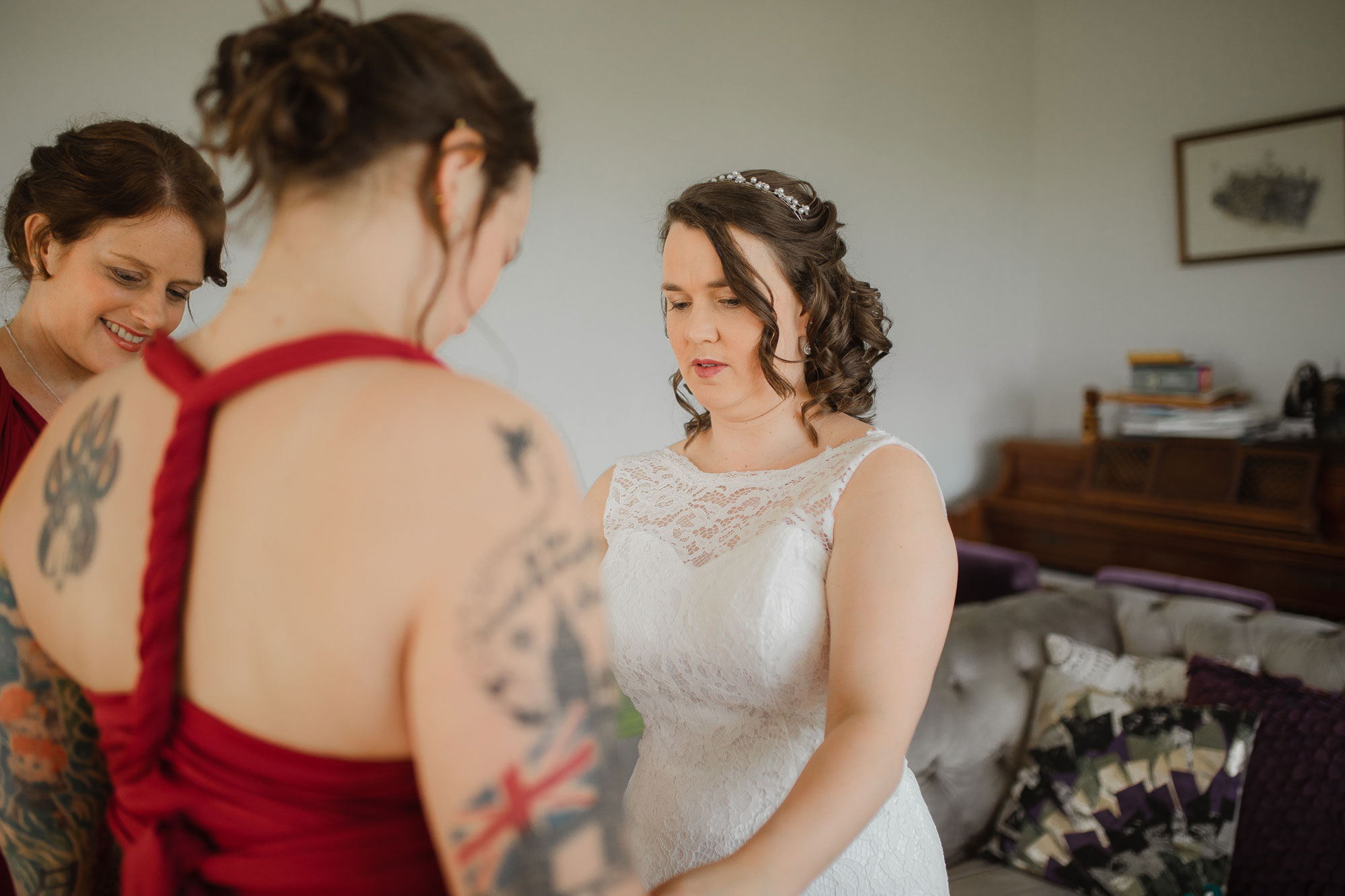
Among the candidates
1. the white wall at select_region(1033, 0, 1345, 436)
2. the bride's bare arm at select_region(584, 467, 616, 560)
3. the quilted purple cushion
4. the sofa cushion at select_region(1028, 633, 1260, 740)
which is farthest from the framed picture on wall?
the bride's bare arm at select_region(584, 467, 616, 560)

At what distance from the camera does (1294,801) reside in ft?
6.06

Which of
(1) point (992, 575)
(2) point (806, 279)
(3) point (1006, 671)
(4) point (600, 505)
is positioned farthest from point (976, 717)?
(2) point (806, 279)

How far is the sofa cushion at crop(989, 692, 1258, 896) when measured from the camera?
75.0 inches

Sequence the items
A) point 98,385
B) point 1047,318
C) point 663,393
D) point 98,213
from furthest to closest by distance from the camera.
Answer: point 1047,318, point 663,393, point 98,213, point 98,385

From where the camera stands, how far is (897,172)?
4172 millimetres

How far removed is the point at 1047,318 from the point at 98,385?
507 cm

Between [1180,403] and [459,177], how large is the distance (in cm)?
418

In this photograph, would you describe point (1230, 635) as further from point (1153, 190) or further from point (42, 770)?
point (1153, 190)

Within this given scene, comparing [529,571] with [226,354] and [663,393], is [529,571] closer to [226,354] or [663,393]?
[226,354]

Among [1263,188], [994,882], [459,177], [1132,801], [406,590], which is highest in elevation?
[1263,188]

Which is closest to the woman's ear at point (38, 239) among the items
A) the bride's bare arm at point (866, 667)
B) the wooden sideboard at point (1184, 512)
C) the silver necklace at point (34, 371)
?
the silver necklace at point (34, 371)

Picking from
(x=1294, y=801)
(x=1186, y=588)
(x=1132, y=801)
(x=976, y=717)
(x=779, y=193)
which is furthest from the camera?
(x=1186, y=588)

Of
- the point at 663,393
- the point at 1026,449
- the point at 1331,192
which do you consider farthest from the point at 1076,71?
the point at 663,393

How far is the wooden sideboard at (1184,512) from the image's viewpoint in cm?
354
